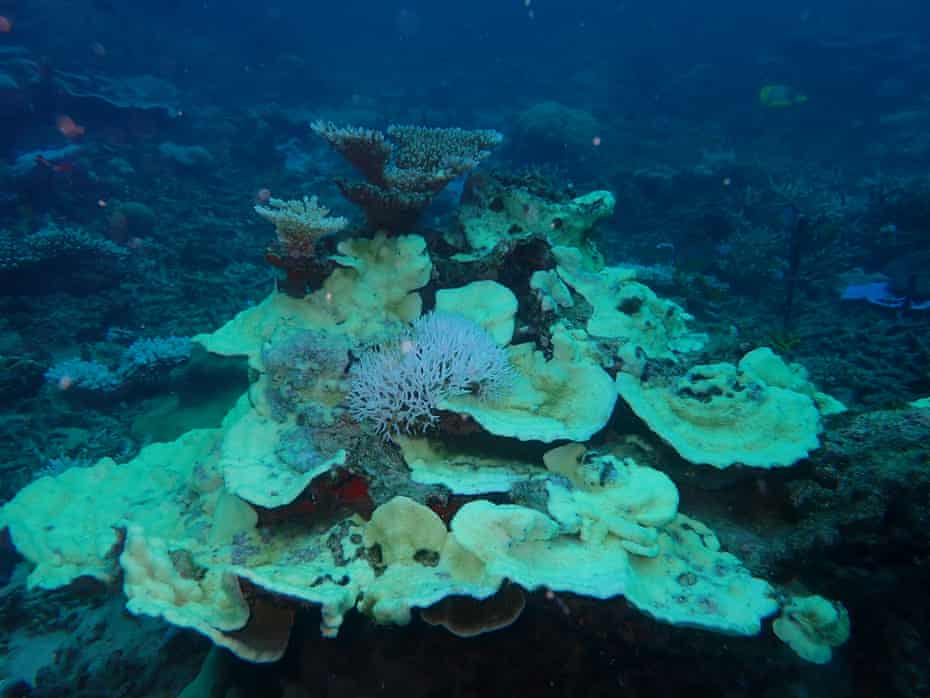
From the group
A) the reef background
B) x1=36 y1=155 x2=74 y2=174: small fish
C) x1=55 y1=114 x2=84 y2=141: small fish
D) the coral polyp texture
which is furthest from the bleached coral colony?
x1=55 y1=114 x2=84 y2=141: small fish

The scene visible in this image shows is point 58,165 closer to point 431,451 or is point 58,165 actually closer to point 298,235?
point 298,235

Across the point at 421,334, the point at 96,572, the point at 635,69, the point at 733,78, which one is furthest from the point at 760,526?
the point at 635,69

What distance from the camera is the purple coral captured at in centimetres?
282

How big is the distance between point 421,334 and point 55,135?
57.4 ft

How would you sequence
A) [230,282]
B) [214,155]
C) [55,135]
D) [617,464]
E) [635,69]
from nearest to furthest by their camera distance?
[617,464] < [230,282] < [55,135] < [214,155] < [635,69]

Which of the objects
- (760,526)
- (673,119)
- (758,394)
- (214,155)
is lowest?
(760,526)

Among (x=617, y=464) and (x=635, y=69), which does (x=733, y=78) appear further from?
(x=617, y=464)

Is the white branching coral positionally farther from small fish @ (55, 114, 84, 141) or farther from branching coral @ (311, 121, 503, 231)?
small fish @ (55, 114, 84, 141)

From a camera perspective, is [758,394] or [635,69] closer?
[758,394]

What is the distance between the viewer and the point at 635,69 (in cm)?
2978

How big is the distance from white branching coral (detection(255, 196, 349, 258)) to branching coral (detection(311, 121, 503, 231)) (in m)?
0.39

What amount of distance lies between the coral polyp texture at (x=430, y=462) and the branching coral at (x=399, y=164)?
0.02 metres

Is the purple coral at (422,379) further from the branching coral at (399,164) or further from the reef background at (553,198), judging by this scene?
the branching coral at (399,164)

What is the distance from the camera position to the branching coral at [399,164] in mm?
3724
